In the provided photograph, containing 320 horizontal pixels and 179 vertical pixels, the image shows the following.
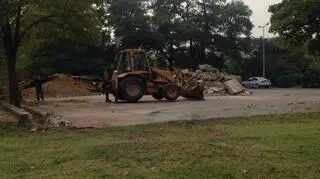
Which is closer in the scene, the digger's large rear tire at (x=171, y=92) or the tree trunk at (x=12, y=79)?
the tree trunk at (x=12, y=79)

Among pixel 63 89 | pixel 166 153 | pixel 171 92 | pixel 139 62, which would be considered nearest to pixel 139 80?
pixel 139 62

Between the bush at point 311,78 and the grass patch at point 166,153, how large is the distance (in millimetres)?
61255

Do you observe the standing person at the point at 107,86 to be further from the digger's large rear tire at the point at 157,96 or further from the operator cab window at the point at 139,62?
the digger's large rear tire at the point at 157,96

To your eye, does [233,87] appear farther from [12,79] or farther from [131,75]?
[12,79]

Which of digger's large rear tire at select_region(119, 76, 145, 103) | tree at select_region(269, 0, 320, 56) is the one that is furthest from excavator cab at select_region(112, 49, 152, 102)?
tree at select_region(269, 0, 320, 56)

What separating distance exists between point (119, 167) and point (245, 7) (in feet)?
257

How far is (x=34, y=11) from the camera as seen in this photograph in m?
30.0

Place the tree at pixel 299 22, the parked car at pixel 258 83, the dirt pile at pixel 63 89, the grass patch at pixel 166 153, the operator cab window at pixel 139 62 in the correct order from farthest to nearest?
the parked car at pixel 258 83 < the dirt pile at pixel 63 89 < the operator cab window at pixel 139 62 < the tree at pixel 299 22 < the grass patch at pixel 166 153

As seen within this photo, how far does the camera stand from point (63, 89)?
157 feet

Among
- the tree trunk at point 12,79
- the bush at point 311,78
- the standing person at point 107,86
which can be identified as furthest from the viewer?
the bush at point 311,78

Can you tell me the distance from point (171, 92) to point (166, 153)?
23.7 metres

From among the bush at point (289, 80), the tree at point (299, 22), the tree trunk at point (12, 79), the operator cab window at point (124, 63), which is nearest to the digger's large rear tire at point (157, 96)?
the operator cab window at point (124, 63)

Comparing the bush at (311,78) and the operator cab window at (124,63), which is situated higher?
the operator cab window at (124,63)

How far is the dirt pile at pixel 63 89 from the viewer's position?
1813 inches
